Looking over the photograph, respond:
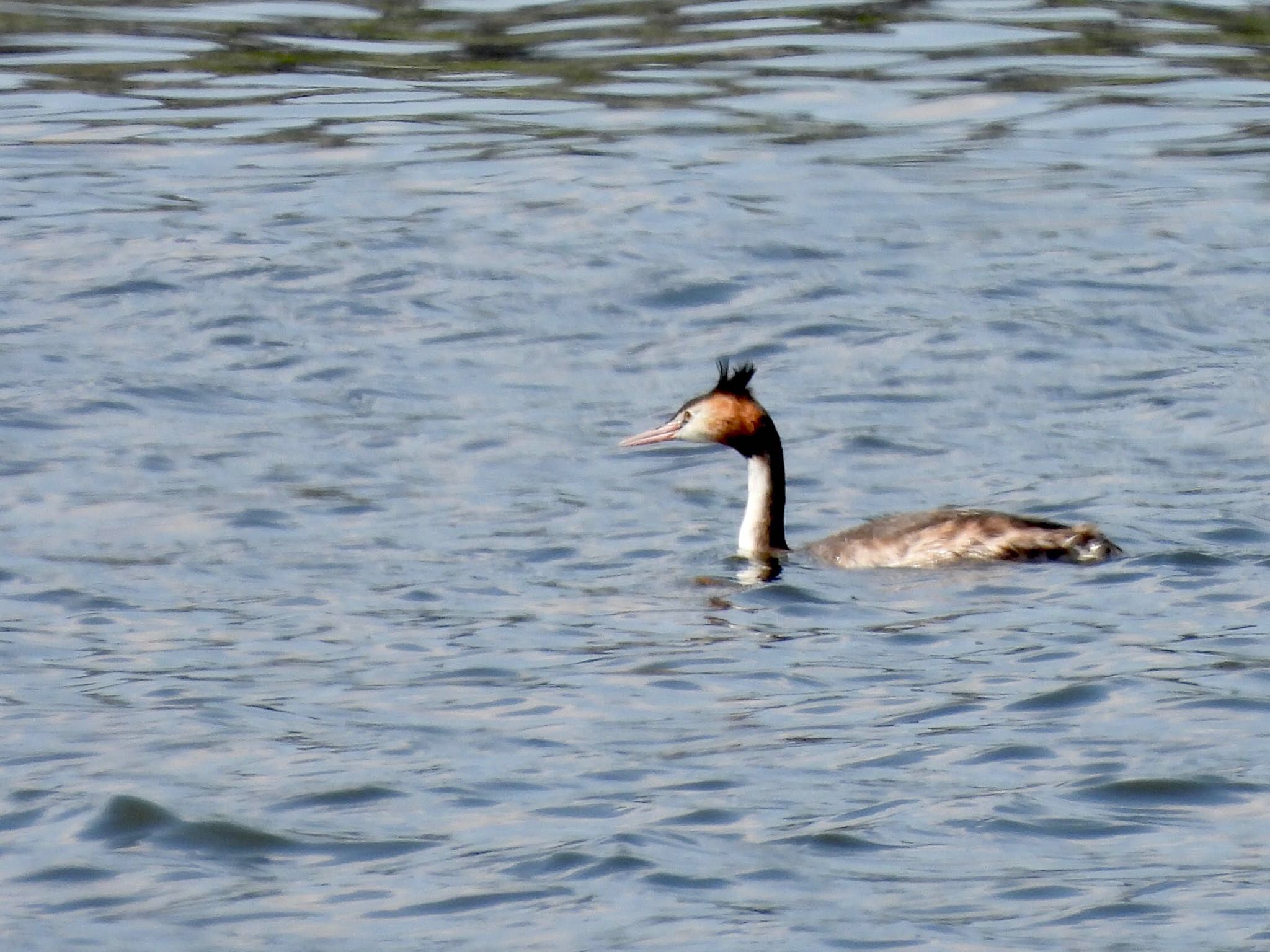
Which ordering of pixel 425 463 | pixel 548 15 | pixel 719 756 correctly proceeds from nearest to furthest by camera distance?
pixel 719 756, pixel 425 463, pixel 548 15

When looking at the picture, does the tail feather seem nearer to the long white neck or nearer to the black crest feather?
the long white neck

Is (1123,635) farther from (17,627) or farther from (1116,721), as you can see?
(17,627)

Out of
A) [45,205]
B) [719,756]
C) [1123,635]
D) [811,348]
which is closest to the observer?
[719,756]

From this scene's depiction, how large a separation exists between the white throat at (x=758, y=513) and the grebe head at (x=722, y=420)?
10 cm

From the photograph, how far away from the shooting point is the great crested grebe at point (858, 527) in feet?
39.9

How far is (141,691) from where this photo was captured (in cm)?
1011

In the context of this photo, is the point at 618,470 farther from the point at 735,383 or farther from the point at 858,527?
the point at 858,527

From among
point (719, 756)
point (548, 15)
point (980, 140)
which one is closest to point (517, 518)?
point (719, 756)

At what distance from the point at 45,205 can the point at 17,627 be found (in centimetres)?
956

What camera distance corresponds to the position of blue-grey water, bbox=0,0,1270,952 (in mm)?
8281

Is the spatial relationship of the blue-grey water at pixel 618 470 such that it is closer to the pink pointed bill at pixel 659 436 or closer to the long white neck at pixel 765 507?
the long white neck at pixel 765 507

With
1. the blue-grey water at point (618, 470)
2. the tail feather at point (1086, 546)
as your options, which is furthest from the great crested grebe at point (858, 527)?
the blue-grey water at point (618, 470)

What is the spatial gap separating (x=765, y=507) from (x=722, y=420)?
1.66 ft

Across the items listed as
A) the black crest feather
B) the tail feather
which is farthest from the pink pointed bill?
the tail feather
